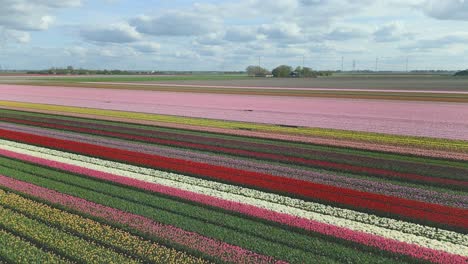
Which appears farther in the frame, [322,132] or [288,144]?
[322,132]

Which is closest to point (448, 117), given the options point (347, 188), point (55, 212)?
point (347, 188)

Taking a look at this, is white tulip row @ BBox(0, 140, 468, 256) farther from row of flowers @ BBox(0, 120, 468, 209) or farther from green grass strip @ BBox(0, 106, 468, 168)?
green grass strip @ BBox(0, 106, 468, 168)

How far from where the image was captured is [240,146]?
61.3ft

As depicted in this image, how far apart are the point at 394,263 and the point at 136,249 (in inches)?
186

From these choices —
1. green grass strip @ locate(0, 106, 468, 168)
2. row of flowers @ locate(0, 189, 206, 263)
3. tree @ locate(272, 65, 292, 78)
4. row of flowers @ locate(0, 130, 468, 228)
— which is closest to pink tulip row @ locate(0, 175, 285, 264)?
row of flowers @ locate(0, 189, 206, 263)

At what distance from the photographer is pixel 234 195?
39.2ft

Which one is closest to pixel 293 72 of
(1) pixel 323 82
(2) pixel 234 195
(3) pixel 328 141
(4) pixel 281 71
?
(4) pixel 281 71

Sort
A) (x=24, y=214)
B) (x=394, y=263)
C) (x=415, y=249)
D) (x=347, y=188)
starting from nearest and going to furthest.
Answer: (x=394, y=263)
(x=415, y=249)
(x=24, y=214)
(x=347, y=188)

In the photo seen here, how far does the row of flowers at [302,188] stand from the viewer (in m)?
10.4

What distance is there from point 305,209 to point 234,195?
2.03m

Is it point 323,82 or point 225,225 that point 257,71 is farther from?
point 225,225

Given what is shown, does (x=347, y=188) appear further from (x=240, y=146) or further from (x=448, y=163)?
(x=240, y=146)

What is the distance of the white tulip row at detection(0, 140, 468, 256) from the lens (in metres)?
9.09

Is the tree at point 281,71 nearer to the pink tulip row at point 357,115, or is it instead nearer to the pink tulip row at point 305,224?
the pink tulip row at point 357,115
